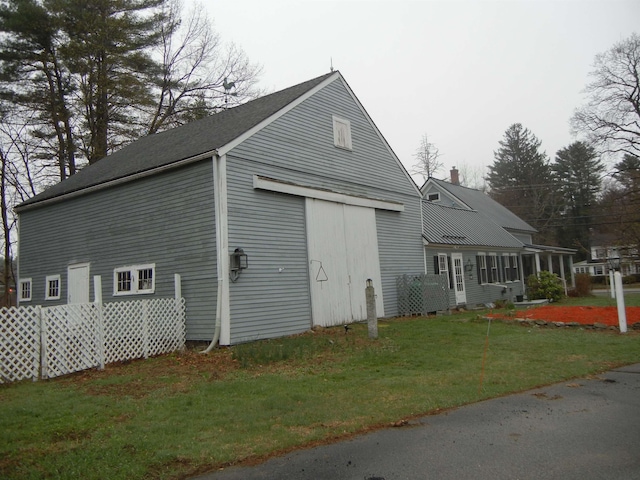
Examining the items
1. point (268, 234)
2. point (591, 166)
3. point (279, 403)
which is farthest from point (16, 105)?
point (591, 166)

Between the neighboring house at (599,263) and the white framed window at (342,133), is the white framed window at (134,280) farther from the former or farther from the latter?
the neighboring house at (599,263)

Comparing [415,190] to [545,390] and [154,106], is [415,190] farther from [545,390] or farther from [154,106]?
[154,106]

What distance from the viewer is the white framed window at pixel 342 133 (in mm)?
16656

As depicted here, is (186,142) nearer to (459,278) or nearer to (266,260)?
(266,260)

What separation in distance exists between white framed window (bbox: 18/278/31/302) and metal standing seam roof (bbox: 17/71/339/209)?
105 inches

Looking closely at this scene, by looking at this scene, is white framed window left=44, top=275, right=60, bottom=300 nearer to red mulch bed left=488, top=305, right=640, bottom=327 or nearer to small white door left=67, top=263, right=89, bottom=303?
small white door left=67, top=263, right=89, bottom=303

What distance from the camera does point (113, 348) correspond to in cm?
1079

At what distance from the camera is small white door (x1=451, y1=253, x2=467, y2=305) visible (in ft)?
75.8

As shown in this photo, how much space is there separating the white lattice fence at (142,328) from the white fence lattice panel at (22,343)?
1.41 meters

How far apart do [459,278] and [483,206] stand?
1343cm

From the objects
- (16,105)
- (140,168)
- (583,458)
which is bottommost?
(583,458)

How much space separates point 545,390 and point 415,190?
13729 millimetres

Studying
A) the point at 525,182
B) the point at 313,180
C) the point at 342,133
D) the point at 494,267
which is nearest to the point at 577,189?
the point at 525,182

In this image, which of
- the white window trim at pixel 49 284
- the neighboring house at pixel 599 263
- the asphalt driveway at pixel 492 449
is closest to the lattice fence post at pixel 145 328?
the white window trim at pixel 49 284
